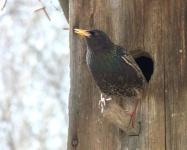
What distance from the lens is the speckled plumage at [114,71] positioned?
464 cm

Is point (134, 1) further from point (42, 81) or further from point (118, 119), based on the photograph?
point (42, 81)

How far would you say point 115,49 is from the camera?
4691 mm

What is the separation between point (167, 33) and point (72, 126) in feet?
2.20

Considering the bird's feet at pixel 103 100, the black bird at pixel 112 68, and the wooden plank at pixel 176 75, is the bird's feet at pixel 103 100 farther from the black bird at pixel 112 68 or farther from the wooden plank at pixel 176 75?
the wooden plank at pixel 176 75

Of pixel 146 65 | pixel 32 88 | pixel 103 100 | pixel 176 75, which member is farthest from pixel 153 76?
pixel 32 88

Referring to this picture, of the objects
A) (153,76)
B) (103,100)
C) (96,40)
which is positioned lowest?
(103,100)

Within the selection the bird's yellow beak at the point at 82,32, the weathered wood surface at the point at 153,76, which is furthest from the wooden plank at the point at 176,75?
the bird's yellow beak at the point at 82,32

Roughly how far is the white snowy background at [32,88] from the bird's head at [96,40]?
10.9 ft

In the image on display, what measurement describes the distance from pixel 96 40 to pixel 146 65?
51 cm

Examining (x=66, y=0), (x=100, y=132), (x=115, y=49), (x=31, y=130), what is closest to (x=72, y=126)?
(x=100, y=132)

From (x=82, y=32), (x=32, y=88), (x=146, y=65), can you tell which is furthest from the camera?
(x=32, y=88)

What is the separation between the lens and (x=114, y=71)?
4660mm

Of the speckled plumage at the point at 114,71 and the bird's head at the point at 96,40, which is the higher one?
the bird's head at the point at 96,40

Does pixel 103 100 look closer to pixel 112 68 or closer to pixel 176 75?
pixel 112 68
